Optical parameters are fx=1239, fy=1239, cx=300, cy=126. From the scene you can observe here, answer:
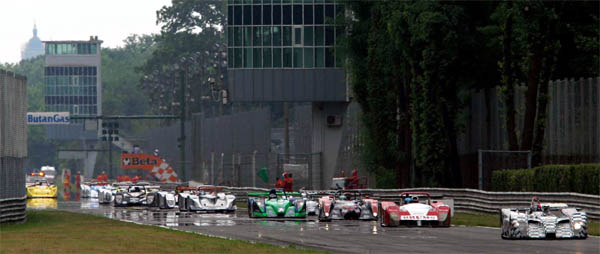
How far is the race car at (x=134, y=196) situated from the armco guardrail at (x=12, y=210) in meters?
15.1

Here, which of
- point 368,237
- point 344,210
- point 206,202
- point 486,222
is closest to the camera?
point 368,237

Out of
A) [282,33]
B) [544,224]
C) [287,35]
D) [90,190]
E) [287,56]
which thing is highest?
→ [282,33]

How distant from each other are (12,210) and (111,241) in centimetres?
1060

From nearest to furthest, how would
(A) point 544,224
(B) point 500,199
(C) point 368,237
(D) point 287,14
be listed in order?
Result: (A) point 544,224
(C) point 368,237
(B) point 500,199
(D) point 287,14

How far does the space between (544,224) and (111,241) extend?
8417mm

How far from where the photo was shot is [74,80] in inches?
7746

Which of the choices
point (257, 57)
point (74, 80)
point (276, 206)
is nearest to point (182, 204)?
point (276, 206)

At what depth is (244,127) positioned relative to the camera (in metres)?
84.9

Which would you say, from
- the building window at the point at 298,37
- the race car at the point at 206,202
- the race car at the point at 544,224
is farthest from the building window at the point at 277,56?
the race car at the point at 544,224

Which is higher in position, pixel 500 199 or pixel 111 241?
pixel 500 199

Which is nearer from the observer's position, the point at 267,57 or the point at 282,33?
the point at 267,57

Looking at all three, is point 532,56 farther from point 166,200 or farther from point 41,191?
point 41,191

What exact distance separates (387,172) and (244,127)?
2609 cm

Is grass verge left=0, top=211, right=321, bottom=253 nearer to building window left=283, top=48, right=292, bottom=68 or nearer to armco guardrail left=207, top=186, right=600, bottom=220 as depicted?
armco guardrail left=207, top=186, right=600, bottom=220
